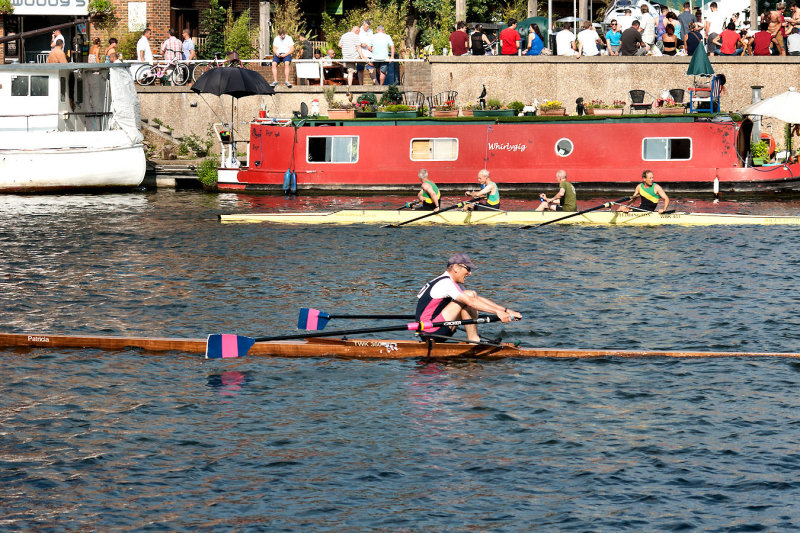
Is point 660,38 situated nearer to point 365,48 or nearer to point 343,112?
point 365,48

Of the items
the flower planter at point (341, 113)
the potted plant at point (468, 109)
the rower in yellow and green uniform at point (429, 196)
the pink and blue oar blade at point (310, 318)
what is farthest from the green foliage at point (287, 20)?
the pink and blue oar blade at point (310, 318)

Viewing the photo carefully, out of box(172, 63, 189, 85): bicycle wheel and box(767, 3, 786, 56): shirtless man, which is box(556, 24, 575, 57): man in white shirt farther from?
box(172, 63, 189, 85): bicycle wheel

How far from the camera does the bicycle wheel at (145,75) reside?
3897 centimetres

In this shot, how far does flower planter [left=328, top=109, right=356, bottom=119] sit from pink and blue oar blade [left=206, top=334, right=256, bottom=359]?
65.7ft

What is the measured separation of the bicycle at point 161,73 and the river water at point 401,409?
52.5 ft

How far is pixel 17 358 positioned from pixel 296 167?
65.1 feet

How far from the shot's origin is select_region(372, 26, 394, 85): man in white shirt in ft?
123

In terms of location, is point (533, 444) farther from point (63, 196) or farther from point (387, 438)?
point (63, 196)

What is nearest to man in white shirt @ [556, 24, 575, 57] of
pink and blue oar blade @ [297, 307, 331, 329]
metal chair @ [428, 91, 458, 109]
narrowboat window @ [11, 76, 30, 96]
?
metal chair @ [428, 91, 458, 109]

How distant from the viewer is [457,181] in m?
34.2

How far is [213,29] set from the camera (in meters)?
43.5

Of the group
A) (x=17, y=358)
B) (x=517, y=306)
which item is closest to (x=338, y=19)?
(x=517, y=306)

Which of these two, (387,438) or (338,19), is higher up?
(338,19)

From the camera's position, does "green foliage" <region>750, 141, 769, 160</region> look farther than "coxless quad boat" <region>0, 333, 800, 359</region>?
Yes
